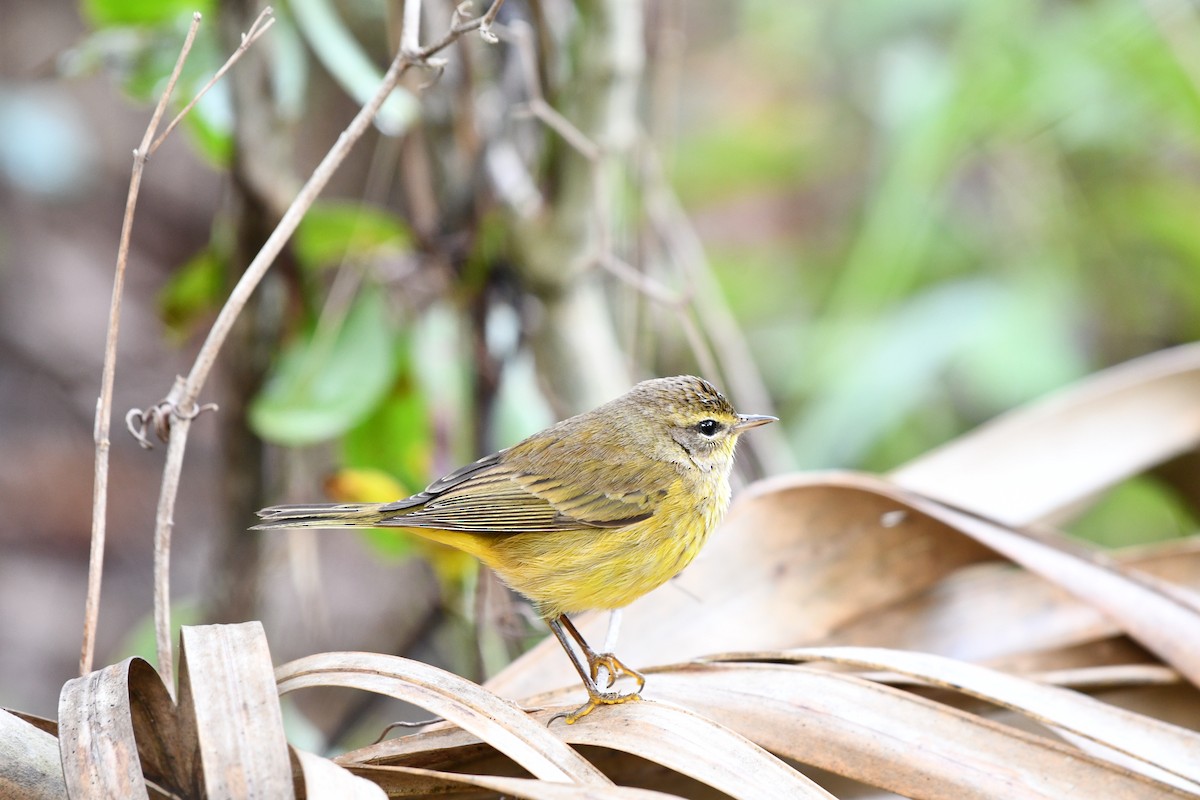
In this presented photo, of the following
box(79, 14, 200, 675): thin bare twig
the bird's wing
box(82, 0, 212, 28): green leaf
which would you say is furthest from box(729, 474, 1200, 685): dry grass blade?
box(82, 0, 212, 28): green leaf

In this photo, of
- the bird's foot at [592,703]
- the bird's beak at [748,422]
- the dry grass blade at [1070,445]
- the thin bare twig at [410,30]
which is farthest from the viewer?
the dry grass blade at [1070,445]

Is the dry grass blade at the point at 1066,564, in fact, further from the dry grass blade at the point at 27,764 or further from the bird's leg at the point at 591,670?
the dry grass blade at the point at 27,764

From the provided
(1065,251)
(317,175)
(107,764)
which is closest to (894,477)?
(317,175)

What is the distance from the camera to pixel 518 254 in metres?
3.18

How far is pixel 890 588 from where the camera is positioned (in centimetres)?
243

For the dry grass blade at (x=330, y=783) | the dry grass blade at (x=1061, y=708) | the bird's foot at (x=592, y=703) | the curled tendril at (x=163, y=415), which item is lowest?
the dry grass blade at (x=1061, y=708)

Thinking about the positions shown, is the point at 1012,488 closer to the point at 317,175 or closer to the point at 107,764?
the point at 317,175

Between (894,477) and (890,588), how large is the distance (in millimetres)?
588

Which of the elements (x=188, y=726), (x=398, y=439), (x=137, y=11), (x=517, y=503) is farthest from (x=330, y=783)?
(x=137, y=11)

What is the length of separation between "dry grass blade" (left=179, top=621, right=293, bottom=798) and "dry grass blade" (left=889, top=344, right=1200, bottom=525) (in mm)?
1905

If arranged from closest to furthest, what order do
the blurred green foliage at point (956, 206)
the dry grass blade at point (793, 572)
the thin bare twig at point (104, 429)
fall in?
the thin bare twig at point (104, 429) < the dry grass blade at point (793, 572) < the blurred green foliage at point (956, 206)

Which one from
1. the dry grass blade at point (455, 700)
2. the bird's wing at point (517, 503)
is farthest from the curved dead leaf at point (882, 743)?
the bird's wing at point (517, 503)

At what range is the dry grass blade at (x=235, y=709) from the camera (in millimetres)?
1380

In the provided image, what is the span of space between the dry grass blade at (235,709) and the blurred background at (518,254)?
3.84 feet
